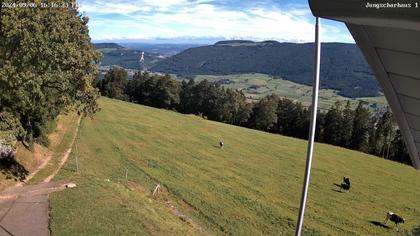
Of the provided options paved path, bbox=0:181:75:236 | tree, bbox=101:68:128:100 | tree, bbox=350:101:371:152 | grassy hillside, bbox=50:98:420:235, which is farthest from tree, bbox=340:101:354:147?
paved path, bbox=0:181:75:236

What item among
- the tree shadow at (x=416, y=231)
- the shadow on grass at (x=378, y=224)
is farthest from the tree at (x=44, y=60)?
the tree shadow at (x=416, y=231)

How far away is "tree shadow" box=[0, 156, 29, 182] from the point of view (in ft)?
104

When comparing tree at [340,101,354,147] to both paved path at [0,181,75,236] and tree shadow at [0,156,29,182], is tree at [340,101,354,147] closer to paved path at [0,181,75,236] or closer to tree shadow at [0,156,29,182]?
tree shadow at [0,156,29,182]

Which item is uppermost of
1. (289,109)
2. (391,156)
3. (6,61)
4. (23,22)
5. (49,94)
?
(23,22)

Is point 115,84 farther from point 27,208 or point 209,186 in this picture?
point 27,208

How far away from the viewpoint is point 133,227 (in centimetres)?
2423

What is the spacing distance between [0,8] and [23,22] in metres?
2.13

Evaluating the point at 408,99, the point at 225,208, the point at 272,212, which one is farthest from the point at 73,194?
the point at 408,99

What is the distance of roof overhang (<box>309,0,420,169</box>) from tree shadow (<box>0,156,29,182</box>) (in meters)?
29.3

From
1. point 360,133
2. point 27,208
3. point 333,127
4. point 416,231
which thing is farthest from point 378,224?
point 360,133

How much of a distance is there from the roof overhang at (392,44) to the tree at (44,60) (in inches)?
972

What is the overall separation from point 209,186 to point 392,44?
39.6 metres

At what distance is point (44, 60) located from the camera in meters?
29.4

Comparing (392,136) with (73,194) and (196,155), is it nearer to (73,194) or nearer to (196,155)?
(196,155)
